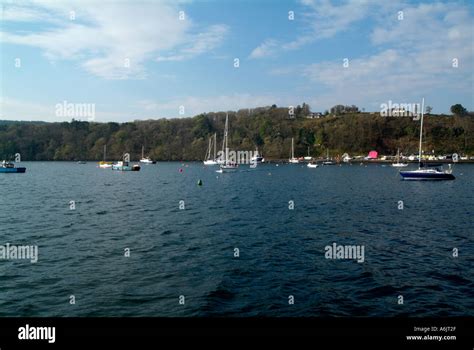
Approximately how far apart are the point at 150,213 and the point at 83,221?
8.03 meters

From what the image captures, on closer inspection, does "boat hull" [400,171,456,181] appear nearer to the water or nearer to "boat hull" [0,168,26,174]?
the water

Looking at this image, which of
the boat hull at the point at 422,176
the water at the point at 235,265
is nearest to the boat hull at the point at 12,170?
the water at the point at 235,265

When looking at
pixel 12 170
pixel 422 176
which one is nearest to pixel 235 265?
pixel 422 176

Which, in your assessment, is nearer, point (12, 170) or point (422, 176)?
point (422, 176)

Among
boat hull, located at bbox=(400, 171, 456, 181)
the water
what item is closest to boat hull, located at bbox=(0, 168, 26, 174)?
the water

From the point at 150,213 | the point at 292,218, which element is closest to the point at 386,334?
the point at 292,218

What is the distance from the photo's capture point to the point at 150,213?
4522cm

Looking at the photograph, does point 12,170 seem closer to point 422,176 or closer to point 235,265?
point 422,176

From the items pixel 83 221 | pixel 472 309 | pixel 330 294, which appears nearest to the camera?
pixel 472 309

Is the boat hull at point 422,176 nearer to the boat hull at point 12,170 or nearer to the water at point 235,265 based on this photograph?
the water at point 235,265

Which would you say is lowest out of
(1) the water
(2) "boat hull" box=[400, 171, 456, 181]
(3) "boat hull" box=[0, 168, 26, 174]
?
(1) the water

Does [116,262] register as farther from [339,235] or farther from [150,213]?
[150,213]

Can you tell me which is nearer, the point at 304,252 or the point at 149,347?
the point at 149,347

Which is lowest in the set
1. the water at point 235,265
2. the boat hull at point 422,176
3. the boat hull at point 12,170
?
the water at point 235,265
